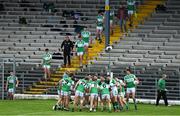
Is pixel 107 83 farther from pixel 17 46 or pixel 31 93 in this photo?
pixel 17 46

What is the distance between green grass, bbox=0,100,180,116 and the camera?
35656mm

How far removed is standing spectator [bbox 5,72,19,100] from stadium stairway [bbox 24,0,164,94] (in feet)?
4.07

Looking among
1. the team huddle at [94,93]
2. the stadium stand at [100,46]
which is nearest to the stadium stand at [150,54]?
the stadium stand at [100,46]

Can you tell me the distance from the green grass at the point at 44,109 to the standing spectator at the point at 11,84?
4.77ft

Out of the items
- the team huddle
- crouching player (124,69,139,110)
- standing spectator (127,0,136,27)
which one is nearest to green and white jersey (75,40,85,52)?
standing spectator (127,0,136,27)

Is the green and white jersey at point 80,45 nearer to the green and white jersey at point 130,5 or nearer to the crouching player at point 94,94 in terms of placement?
the green and white jersey at point 130,5

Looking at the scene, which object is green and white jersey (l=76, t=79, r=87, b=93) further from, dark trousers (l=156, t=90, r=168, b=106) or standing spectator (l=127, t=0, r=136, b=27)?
standing spectator (l=127, t=0, r=136, b=27)

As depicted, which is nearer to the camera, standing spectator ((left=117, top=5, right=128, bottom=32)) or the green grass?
the green grass

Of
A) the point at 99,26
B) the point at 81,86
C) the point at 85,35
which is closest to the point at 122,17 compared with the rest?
the point at 99,26

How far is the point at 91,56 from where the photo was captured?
48.2 meters

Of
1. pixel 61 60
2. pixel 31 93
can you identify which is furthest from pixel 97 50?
pixel 31 93

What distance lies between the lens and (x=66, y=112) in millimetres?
36031

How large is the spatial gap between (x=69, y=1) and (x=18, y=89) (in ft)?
33.8

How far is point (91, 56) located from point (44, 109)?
11075 mm
